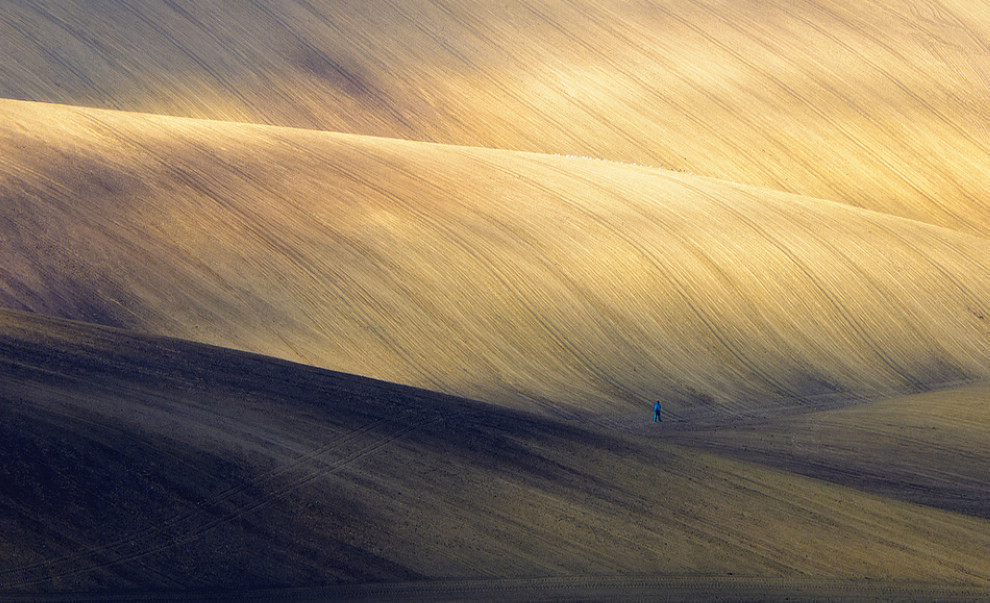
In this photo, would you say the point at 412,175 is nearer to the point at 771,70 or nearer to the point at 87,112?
the point at 87,112

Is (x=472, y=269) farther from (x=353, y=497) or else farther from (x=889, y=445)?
(x=353, y=497)

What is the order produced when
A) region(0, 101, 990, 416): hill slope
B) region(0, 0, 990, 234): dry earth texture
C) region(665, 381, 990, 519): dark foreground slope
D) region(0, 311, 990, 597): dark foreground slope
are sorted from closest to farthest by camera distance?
1. region(0, 311, 990, 597): dark foreground slope
2. region(665, 381, 990, 519): dark foreground slope
3. region(0, 101, 990, 416): hill slope
4. region(0, 0, 990, 234): dry earth texture

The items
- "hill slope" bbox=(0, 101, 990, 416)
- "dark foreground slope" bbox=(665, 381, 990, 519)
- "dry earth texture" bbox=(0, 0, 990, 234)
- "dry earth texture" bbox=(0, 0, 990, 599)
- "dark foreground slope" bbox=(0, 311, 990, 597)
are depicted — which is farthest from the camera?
"dry earth texture" bbox=(0, 0, 990, 234)

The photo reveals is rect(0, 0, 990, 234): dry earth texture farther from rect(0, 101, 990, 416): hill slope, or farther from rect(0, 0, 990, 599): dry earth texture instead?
rect(0, 101, 990, 416): hill slope

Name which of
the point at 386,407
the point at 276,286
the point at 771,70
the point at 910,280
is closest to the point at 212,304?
the point at 276,286

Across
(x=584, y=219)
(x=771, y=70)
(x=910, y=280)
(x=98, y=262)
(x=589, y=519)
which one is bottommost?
(x=98, y=262)

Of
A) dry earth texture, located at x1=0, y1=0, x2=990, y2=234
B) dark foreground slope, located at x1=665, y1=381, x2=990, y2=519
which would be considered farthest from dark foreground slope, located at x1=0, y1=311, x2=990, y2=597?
dry earth texture, located at x1=0, y1=0, x2=990, y2=234

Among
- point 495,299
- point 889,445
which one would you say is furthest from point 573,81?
point 889,445
